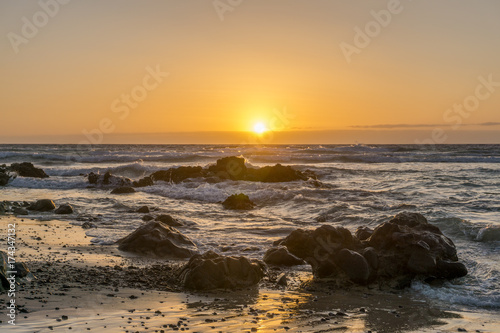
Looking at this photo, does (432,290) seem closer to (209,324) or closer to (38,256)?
(209,324)

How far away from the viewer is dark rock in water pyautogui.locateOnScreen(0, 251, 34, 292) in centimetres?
609

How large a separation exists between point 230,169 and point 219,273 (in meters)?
19.9

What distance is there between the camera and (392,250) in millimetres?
8227

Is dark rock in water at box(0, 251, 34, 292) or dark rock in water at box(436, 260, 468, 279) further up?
dark rock in water at box(0, 251, 34, 292)

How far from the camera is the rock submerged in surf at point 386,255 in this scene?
7.87 meters

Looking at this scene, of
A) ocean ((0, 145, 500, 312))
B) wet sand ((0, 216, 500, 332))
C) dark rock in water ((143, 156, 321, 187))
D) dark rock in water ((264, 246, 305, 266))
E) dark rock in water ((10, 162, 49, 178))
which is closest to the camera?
wet sand ((0, 216, 500, 332))

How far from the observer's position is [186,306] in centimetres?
618

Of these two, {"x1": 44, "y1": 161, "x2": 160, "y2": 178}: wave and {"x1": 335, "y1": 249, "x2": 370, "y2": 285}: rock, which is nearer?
{"x1": 335, "y1": 249, "x2": 370, "y2": 285}: rock

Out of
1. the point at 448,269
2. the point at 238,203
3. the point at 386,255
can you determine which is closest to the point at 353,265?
the point at 386,255

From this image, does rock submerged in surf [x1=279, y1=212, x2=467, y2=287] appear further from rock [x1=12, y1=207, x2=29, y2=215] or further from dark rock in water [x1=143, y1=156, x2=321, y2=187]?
dark rock in water [x1=143, y1=156, x2=321, y2=187]

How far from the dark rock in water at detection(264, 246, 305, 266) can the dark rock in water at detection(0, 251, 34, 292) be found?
426 cm

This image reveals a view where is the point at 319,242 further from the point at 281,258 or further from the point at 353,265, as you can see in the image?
the point at 353,265

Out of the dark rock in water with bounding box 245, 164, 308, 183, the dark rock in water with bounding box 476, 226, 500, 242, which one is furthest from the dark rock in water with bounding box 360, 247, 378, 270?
the dark rock in water with bounding box 245, 164, 308, 183

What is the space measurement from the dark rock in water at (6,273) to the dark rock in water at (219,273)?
2.38 meters
